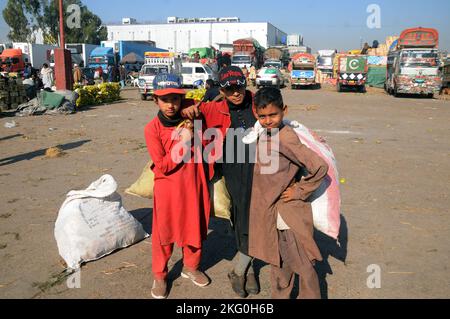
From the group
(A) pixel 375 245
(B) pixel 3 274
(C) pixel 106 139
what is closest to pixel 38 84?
(C) pixel 106 139

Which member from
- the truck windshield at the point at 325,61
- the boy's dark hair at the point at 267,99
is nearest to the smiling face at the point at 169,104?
the boy's dark hair at the point at 267,99

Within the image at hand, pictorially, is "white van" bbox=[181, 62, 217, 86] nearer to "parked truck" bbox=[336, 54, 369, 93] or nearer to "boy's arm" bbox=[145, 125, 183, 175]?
"parked truck" bbox=[336, 54, 369, 93]

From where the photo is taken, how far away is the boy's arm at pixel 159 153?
105 inches

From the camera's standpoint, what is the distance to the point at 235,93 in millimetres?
2852

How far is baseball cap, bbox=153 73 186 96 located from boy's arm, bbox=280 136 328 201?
2.79 ft

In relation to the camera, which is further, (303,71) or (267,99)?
(303,71)

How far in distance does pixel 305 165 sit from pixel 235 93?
2.66 ft

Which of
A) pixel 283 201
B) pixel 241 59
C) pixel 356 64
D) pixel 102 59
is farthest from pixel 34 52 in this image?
pixel 283 201

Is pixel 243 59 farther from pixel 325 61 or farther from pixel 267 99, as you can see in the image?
pixel 267 99

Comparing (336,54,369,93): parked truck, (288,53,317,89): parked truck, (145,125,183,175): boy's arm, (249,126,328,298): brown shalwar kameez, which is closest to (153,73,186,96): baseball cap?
(145,125,183,175): boy's arm

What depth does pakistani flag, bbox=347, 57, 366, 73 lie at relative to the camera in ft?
79.6

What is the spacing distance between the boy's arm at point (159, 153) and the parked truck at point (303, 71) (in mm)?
26129

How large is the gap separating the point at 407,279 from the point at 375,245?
0.66 meters
